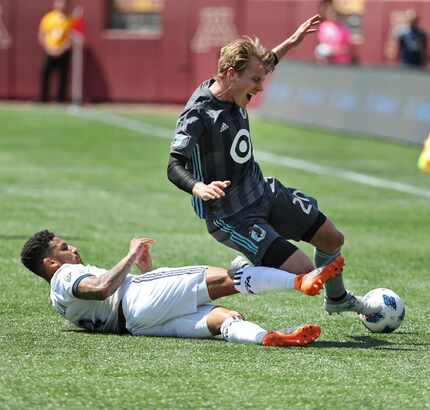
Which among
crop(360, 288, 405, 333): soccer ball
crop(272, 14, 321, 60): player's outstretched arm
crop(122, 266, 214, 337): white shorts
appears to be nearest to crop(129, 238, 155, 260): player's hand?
crop(122, 266, 214, 337): white shorts

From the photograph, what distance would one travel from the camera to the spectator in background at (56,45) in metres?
31.2

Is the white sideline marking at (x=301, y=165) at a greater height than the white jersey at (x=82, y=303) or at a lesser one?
lesser

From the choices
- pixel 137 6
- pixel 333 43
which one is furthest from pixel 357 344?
pixel 137 6

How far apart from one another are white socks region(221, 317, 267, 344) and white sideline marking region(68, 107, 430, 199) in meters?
8.84

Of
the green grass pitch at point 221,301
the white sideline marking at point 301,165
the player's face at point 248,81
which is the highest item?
the player's face at point 248,81

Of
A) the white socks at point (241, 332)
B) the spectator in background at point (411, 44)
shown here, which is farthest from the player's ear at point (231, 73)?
the spectator in background at point (411, 44)

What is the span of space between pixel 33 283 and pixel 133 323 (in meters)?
2.08

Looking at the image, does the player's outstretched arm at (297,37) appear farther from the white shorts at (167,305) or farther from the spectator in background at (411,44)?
the spectator in background at (411,44)

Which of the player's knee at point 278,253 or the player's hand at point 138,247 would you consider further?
the player's knee at point 278,253

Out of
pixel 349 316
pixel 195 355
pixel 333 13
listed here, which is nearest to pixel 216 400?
pixel 195 355

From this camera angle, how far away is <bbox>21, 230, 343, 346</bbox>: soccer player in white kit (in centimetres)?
756

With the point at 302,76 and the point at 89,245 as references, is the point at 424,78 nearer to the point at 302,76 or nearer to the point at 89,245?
the point at 302,76

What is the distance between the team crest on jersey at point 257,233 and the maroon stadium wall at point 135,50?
24189mm

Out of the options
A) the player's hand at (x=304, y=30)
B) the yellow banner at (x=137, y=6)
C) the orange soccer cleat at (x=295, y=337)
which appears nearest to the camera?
the orange soccer cleat at (x=295, y=337)
